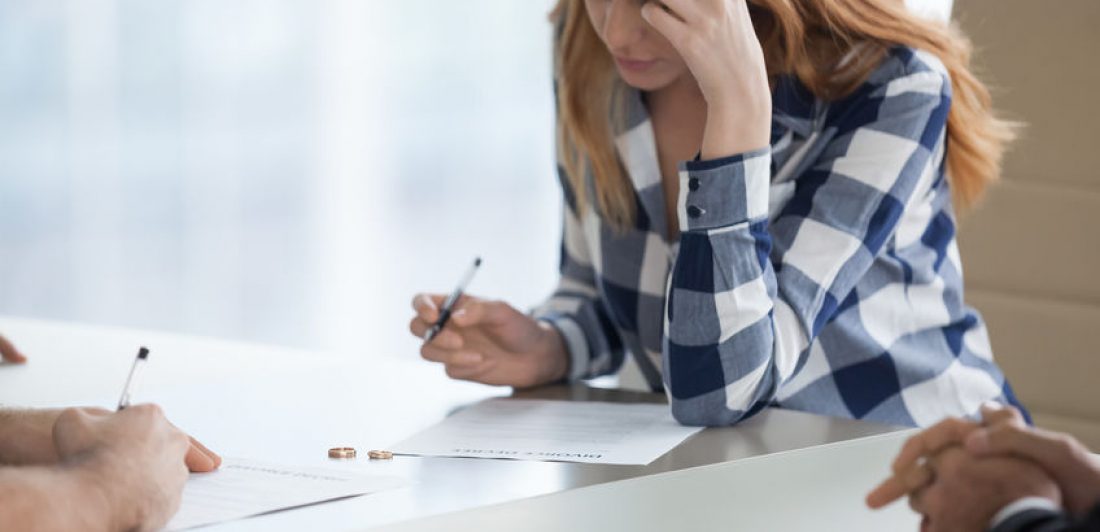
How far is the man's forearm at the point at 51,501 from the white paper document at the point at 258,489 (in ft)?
0.22

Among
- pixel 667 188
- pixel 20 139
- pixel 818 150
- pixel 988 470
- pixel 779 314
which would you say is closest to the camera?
pixel 988 470

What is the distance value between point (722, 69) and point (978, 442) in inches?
20.6

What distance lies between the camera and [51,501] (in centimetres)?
86

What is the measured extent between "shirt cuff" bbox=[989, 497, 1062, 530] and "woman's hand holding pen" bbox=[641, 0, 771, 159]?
0.54 meters

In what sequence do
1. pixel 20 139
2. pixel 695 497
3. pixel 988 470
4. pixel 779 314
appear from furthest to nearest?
pixel 20 139, pixel 779 314, pixel 695 497, pixel 988 470

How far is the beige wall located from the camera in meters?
1.70

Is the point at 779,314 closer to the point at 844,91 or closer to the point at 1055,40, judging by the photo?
the point at 844,91

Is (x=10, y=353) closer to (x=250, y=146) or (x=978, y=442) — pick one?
(x=978, y=442)

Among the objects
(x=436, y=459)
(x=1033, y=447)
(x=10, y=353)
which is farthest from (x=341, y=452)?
(x=10, y=353)

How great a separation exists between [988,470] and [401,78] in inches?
218

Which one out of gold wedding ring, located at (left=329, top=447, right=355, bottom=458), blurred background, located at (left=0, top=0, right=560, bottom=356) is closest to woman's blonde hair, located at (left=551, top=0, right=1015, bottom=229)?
gold wedding ring, located at (left=329, top=447, right=355, bottom=458)

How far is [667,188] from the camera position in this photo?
5.31 ft

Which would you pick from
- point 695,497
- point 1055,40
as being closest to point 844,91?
point 1055,40

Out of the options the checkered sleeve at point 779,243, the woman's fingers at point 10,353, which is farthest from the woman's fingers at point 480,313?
the woman's fingers at point 10,353
